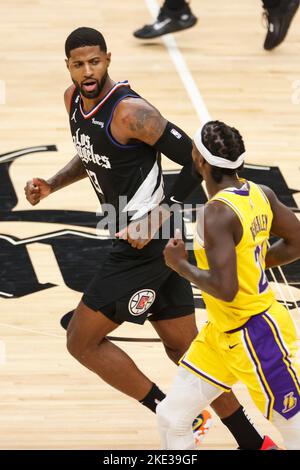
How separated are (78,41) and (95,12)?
7457 millimetres

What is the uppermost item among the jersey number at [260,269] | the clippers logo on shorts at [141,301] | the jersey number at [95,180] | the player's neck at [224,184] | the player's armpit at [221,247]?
the player's neck at [224,184]

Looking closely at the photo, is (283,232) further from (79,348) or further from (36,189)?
(36,189)

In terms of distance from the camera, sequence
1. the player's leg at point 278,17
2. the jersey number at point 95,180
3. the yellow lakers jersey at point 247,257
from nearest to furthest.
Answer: the yellow lakers jersey at point 247,257, the jersey number at point 95,180, the player's leg at point 278,17

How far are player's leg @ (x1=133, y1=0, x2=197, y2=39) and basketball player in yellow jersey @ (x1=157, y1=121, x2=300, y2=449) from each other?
7205mm

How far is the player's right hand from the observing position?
6.00 m

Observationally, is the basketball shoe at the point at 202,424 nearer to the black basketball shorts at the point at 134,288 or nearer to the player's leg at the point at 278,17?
the black basketball shorts at the point at 134,288

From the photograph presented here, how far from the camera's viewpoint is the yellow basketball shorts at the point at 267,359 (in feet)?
15.9

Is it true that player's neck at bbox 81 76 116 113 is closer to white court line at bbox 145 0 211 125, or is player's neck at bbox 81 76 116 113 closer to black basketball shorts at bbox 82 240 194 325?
black basketball shorts at bbox 82 240 194 325

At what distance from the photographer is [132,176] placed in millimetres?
5590

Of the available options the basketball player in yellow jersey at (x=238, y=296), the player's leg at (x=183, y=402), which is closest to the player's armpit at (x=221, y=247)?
the basketball player in yellow jersey at (x=238, y=296)

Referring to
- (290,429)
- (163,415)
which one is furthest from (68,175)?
(290,429)

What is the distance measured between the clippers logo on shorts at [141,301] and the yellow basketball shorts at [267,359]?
70 centimetres

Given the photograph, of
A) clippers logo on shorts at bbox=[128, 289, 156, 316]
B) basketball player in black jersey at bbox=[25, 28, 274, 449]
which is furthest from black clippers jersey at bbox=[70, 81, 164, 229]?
clippers logo on shorts at bbox=[128, 289, 156, 316]
